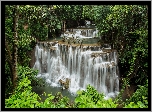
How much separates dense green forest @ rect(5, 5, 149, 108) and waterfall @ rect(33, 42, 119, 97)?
0.36 meters

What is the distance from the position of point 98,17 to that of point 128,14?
1756mm

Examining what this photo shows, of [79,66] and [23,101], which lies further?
[79,66]

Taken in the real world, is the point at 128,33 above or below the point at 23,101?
above

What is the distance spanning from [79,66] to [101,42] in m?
1.35

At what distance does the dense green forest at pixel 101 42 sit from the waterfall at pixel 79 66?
0.36 metres

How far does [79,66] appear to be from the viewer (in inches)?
295

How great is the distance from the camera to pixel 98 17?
24.7 feet

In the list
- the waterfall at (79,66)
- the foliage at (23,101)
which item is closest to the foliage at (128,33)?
the waterfall at (79,66)

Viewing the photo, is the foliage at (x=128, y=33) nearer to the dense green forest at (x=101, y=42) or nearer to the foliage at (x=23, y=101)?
the dense green forest at (x=101, y=42)

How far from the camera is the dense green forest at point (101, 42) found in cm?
362

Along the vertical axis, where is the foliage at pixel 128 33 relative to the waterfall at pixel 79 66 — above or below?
above

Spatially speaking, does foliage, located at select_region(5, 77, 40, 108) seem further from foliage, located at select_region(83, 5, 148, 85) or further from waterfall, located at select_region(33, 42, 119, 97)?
waterfall, located at select_region(33, 42, 119, 97)

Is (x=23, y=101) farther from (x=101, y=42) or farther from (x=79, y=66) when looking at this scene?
(x=101, y=42)

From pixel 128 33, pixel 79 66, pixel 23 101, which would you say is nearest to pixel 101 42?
pixel 79 66
